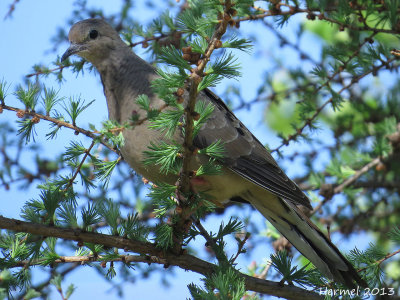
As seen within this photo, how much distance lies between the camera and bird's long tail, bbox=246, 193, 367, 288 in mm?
3087

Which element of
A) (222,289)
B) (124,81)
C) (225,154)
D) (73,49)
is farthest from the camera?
(73,49)

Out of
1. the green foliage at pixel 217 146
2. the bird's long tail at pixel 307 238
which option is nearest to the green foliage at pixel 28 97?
the green foliage at pixel 217 146

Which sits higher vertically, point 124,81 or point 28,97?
point 124,81

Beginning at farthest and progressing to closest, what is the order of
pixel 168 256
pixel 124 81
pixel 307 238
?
pixel 124 81, pixel 307 238, pixel 168 256

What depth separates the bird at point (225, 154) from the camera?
130 inches

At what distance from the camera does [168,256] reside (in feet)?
9.21

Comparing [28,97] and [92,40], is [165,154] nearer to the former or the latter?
[28,97]

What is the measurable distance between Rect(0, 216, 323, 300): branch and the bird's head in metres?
1.81

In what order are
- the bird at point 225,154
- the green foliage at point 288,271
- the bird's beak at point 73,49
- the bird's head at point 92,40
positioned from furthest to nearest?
the bird's head at point 92,40 → the bird's beak at point 73,49 → the bird at point 225,154 → the green foliage at point 288,271

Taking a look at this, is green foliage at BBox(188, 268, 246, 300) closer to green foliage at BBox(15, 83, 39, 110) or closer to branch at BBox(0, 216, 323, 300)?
branch at BBox(0, 216, 323, 300)

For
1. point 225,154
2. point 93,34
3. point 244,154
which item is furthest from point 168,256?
point 93,34

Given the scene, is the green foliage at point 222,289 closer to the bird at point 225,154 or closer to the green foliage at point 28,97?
the bird at point 225,154

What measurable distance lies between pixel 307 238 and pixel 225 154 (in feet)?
2.62

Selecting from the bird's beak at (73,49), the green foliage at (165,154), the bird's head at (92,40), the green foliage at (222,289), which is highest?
the bird's head at (92,40)
